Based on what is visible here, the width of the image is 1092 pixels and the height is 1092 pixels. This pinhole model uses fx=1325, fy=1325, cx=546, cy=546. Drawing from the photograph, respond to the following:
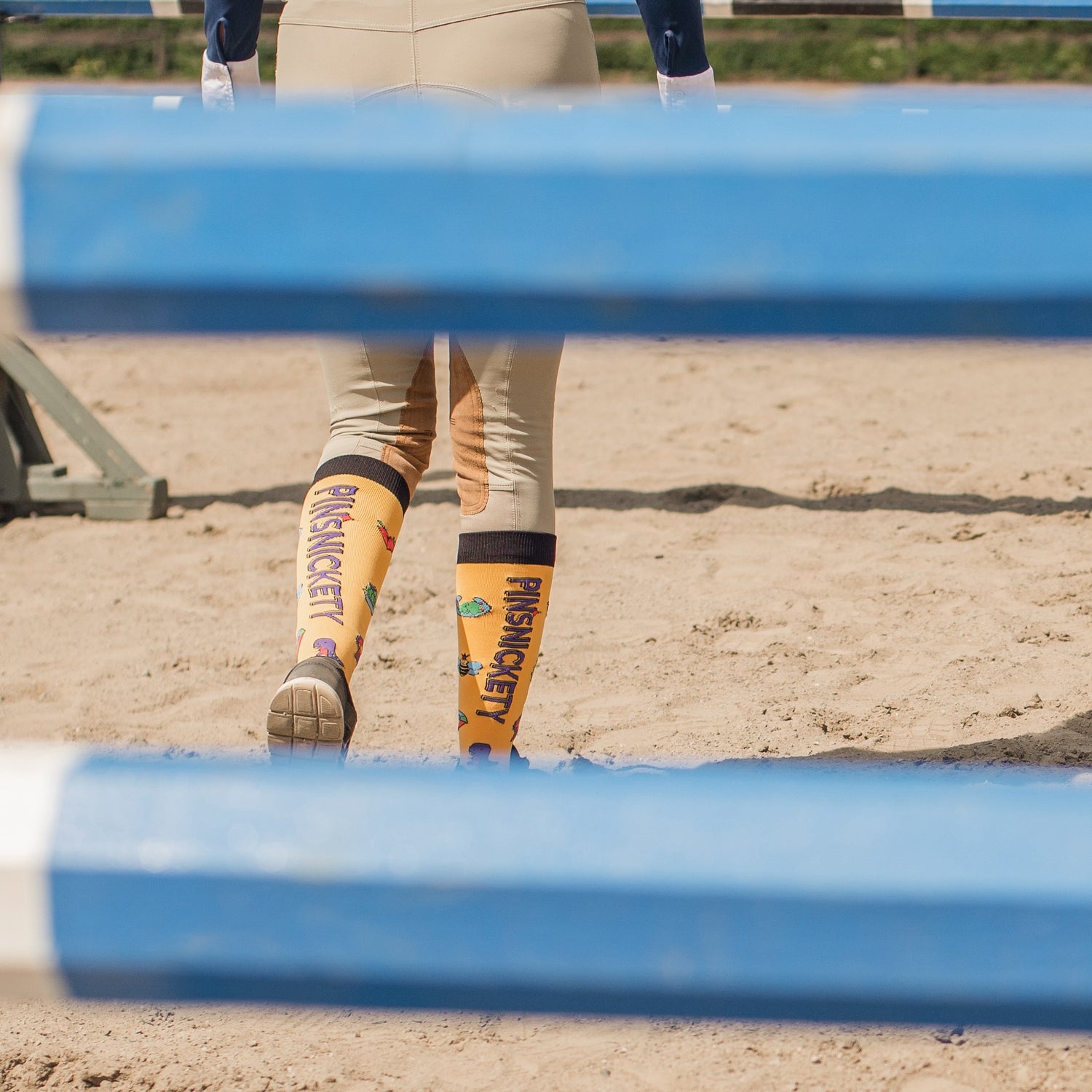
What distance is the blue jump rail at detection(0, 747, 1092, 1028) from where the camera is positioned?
65cm

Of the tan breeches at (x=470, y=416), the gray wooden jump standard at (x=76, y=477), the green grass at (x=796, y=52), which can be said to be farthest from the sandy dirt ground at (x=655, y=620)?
the green grass at (x=796, y=52)

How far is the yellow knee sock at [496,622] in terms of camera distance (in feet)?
6.13

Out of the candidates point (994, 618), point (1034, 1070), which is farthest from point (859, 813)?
point (994, 618)

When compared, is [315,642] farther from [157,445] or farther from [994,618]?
[157,445]

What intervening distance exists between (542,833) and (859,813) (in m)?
0.16

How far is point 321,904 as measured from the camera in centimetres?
67

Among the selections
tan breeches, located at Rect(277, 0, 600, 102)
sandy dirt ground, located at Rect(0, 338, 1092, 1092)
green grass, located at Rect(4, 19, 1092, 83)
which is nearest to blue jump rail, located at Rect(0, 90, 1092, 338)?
sandy dirt ground, located at Rect(0, 338, 1092, 1092)

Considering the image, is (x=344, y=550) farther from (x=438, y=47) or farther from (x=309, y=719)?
(x=438, y=47)

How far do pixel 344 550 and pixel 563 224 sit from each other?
1230 mm

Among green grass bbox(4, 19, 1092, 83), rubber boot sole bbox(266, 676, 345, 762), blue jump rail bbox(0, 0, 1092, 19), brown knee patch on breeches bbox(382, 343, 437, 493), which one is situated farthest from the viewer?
green grass bbox(4, 19, 1092, 83)

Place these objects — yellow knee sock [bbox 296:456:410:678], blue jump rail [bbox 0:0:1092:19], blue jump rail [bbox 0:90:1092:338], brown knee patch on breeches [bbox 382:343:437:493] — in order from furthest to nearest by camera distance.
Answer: blue jump rail [bbox 0:0:1092:19] → brown knee patch on breeches [bbox 382:343:437:493] → yellow knee sock [bbox 296:456:410:678] → blue jump rail [bbox 0:90:1092:338]

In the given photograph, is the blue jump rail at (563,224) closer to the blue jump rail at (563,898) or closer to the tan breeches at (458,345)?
the blue jump rail at (563,898)

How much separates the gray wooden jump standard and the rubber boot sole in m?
2.27

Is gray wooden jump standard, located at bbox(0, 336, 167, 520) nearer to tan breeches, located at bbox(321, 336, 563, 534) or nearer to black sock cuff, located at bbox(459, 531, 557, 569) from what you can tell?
tan breeches, located at bbox(321, 336, 563, 534)
